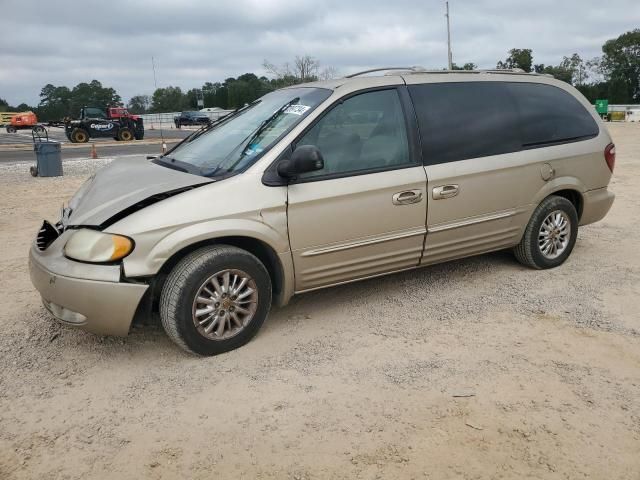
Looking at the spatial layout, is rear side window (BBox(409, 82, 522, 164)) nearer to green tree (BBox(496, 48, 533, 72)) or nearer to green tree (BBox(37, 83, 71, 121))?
green tree (BBox(496, 48, 533, 72))

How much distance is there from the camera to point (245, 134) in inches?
159

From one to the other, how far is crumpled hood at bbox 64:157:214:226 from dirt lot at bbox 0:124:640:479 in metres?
0.92

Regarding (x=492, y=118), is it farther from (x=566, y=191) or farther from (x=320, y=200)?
(x=320, y=200)

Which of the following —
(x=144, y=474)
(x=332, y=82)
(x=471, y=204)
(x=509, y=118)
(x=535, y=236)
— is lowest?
(x=144, y=474)

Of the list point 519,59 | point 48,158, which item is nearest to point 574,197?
point 48,158

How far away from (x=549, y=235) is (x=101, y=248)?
378cm

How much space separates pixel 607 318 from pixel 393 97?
7.43 feet

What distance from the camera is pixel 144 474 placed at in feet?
8.14

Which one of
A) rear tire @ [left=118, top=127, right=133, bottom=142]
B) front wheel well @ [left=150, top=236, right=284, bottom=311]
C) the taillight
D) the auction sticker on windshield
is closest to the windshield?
the auction sticker on windshield

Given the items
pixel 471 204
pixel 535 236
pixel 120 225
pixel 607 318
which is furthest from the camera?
pixel 535 236

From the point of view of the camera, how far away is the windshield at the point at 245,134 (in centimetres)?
377

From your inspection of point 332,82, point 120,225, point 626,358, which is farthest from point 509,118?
point 120,225

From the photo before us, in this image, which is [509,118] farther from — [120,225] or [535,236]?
[120,225]

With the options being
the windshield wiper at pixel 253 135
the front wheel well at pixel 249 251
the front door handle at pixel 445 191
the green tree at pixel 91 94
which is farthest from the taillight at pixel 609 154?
the green tree at pixel 91 94
